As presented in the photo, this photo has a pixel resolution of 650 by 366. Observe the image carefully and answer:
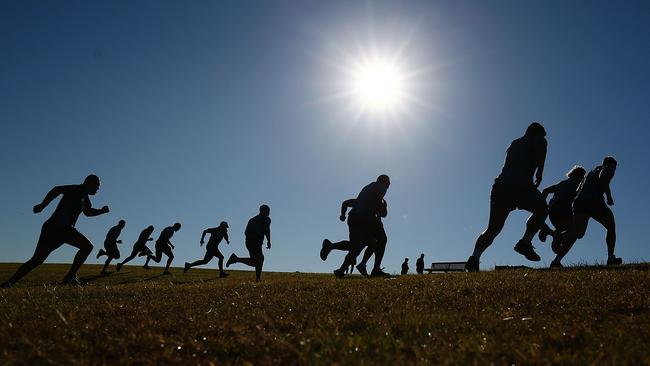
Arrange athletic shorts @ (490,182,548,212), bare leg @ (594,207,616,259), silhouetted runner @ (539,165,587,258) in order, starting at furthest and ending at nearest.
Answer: silhouetted runner @ (539,165,587,258)
bare leg @ (594,207,616,259)
athletic shorts @ (490,182,548,212)

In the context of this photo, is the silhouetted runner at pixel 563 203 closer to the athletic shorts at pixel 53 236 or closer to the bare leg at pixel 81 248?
the bare leg at pixel 81 248

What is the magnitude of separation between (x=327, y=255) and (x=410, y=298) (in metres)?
9.07

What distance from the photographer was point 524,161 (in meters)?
11.1

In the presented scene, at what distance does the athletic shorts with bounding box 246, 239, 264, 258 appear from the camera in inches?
740

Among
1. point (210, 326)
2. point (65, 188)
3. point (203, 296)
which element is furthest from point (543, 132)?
point (65, 188)

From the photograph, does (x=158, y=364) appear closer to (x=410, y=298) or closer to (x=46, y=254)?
(x=410, y=298)

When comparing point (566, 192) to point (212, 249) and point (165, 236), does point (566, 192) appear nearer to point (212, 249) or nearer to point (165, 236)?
point (212, 249)

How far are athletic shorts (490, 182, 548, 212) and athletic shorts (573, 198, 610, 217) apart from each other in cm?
328

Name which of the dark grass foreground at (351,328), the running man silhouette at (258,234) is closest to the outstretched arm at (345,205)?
the running man silhouette at (258,234)

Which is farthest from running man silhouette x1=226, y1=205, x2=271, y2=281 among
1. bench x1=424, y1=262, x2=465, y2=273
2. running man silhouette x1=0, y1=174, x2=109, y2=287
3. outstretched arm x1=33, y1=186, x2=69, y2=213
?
bench x1=424, y1=262, x2=465, y2=273

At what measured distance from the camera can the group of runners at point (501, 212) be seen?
11016 millimetres

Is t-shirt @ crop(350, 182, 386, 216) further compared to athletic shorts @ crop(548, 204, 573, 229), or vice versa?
t-shirt @ crop(350, 182, 386, 216)

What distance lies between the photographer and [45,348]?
3.80m

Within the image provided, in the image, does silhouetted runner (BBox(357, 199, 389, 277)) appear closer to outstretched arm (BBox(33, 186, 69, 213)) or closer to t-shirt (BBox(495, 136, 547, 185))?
t-shirt (BBox(495, 136, 547, 185))
